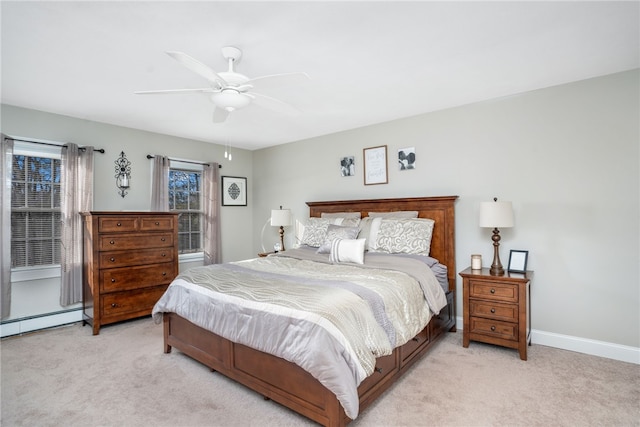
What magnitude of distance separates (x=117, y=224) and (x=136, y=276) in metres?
0.65

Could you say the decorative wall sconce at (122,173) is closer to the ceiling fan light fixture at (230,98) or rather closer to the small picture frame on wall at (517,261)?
the ceiling fan light fixture at (230,98)

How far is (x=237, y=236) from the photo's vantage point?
5625 mm

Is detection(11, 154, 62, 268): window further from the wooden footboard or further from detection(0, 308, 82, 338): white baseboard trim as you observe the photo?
the wooden footboard

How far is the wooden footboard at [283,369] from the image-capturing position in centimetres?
187

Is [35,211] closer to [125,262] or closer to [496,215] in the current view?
[125,262]

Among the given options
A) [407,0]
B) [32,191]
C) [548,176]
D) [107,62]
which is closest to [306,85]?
[407,0]

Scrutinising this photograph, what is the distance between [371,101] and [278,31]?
1.54 m

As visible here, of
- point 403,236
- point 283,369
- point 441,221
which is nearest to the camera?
point 283,369

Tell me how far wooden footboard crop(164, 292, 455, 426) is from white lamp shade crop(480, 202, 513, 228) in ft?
3.39

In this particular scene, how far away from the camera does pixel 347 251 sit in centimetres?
324

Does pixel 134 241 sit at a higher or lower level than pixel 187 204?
lower

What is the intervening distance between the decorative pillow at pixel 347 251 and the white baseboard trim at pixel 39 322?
10.4 feet

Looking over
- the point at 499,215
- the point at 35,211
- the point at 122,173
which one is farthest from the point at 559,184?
the point at 35,211

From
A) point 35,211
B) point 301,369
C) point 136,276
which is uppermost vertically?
point 35,211
